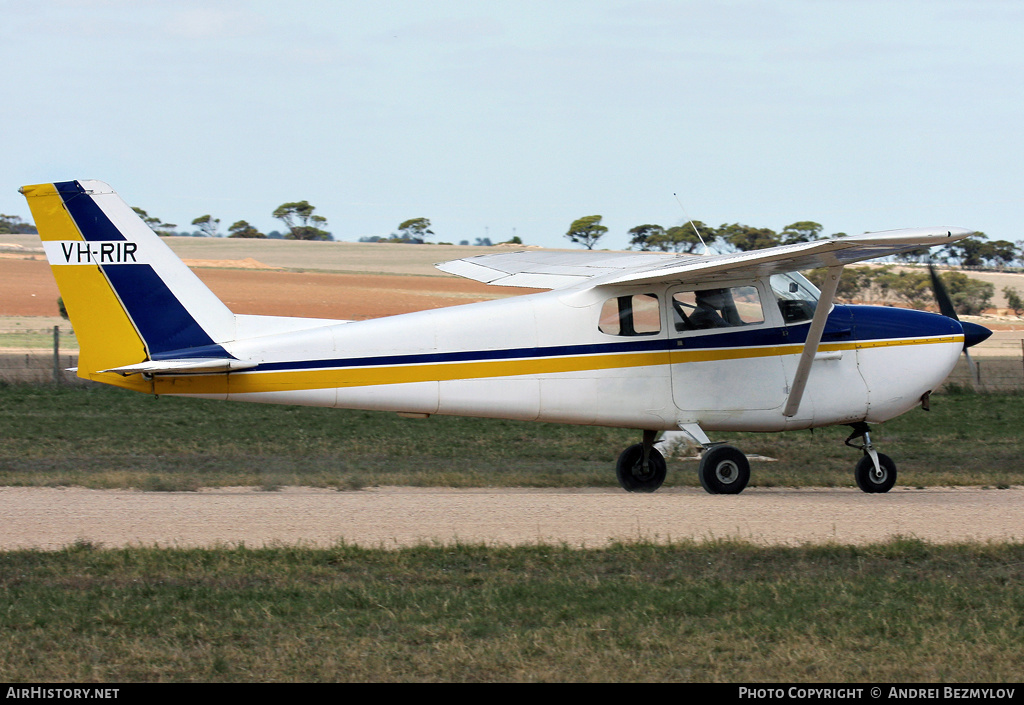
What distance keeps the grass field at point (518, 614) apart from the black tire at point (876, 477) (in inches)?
161

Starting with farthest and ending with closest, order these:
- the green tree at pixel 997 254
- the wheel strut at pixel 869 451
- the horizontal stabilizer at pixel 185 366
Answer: the green tree at pixel 997 254 → the wheel strut at pixel 869 451 → the horizontal stabilizer at pixel 185 366

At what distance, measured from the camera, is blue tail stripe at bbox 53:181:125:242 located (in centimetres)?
1094

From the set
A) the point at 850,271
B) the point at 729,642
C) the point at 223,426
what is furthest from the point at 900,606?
the point at 850,271

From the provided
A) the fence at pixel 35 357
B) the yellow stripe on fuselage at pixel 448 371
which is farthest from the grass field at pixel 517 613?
the fence at pixel 35 357

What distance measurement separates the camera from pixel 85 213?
10969 millimetres

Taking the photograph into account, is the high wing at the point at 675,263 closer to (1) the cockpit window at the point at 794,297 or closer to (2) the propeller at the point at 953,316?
(1) the cockpit window at the point at 794,297

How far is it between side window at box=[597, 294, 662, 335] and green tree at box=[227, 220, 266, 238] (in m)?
85.1

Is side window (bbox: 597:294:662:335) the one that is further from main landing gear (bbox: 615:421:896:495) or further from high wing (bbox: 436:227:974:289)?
main landing gear (bbox: 615:421:896:495)

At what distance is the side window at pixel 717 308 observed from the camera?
1227cm

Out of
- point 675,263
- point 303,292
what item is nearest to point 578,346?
point 675,263

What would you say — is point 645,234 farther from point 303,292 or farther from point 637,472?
point 637,472

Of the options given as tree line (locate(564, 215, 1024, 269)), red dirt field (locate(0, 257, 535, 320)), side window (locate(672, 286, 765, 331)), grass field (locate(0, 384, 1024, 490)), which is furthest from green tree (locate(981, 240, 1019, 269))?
side window (locate(672, 286, 765, 331))

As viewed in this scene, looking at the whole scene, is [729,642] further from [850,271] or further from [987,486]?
[850,271]
